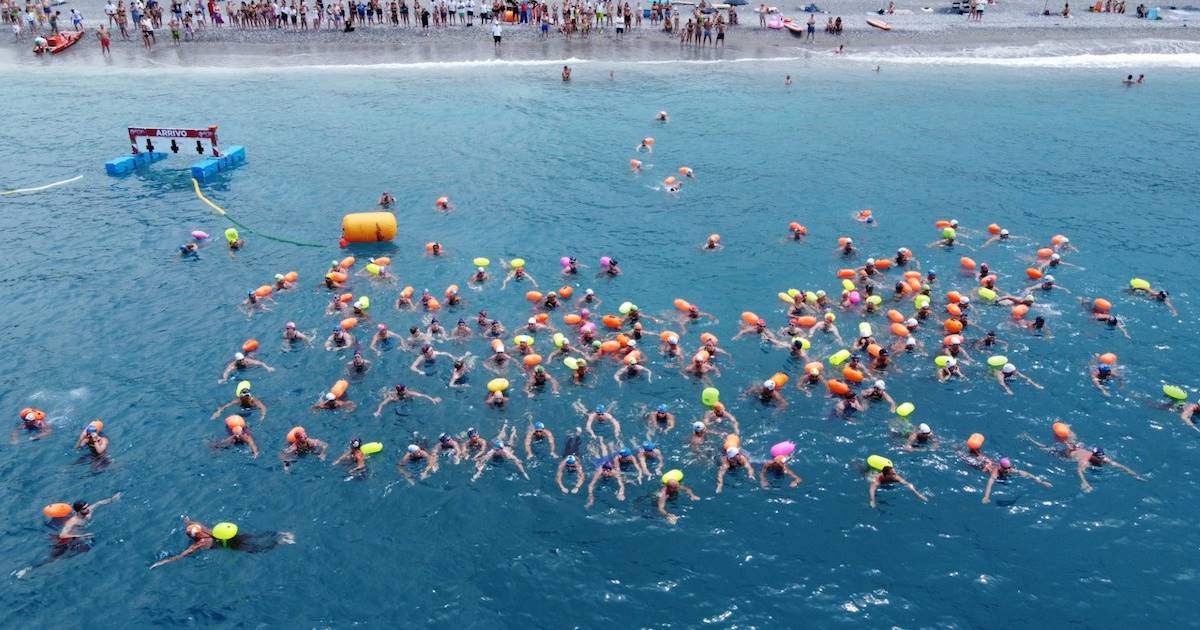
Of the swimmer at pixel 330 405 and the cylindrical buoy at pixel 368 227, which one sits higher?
the cylindrical buoy at pixel 368 227

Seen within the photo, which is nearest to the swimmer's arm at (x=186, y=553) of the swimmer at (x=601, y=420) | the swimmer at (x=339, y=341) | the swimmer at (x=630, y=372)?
the swimmer at (x=339, y=341)

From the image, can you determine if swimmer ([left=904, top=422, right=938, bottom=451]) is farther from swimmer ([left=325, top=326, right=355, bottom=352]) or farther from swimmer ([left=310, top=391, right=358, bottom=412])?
swimmer ([left=325, top=326, right=355, bottom=352])

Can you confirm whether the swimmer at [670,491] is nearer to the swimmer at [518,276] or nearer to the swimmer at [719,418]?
the swimmer at [719,418]

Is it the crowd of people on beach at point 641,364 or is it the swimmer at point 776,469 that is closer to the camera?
the swimmer at point 776,469

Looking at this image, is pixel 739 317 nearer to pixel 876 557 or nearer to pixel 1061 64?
pixel 876 557

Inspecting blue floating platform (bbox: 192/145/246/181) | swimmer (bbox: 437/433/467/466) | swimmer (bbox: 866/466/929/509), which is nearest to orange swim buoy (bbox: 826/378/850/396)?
swimmer (bbox: 866/466/929/509)

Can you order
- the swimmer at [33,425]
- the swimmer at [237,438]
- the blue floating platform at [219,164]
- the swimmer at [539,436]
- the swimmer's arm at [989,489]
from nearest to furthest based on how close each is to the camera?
the swimmer's arm at [989,489] → the swimmer at [539,436] → the swimmer at [237,438] → the swimmer at [33,425] → the blue floating platform at [219,164]

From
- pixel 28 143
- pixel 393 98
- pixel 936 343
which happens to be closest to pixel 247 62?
pixel 393 98
